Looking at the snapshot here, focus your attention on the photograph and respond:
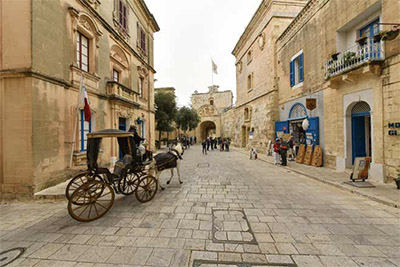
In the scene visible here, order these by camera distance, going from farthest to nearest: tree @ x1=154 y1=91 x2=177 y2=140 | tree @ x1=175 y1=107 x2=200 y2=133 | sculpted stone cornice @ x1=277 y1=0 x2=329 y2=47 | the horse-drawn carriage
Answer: tree @ x1=175 y1=107 x2=200 y2=133
tree @ x1=154 y1=91 x2=177 y2=140
sculpted stone cornice @ x1=277 y1=0 x2=329 y2=47
the horse-drawn carriage

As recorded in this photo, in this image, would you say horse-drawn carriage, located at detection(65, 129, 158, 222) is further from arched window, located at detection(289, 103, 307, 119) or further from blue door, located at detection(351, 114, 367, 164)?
arched window, located at detection(289, 103, 307, 119)

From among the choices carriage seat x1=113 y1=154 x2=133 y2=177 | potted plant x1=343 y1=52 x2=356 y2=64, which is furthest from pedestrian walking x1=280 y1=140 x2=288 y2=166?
carriage seat x1=113 y1=154 x2=133 y2=177

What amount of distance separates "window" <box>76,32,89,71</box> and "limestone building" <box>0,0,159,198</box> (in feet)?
0.12

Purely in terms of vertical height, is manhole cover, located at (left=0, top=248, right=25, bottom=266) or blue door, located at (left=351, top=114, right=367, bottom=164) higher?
blue door, located at (left=351, top=114, right=367, bottom=164)

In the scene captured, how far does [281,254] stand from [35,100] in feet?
22.6

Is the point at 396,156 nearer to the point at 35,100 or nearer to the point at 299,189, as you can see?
the point at 299,189

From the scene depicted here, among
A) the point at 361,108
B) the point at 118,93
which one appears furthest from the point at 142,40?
the point at 361,108

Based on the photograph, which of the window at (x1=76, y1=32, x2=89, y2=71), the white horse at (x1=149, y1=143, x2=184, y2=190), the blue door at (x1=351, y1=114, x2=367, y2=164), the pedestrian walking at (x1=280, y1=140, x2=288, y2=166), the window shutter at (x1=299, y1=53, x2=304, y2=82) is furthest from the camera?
the window shutter at (x1=299, y1=53, x2=304, y2=82)

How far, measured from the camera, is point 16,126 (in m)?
4.70

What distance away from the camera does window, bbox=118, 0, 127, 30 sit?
941 cm

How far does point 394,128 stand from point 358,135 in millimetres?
2030

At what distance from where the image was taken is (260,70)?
50.9 ft

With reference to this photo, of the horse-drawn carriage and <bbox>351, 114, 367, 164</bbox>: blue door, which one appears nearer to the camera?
the horse-drawn carriage

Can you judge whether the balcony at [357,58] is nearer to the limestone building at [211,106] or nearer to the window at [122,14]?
the window at [122,14]
